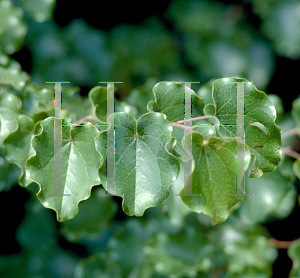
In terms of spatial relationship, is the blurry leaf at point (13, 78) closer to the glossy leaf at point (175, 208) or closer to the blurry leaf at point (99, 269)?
the glossy leaf at point (175, 208)

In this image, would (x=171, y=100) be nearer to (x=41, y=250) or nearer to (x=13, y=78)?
(x=13, y=78)

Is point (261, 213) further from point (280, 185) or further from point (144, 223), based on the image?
point (144, 223)

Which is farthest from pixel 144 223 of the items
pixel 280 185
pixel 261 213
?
pixel 280 185

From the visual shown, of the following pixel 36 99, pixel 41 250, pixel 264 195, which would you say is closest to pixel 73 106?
pixel 36 99

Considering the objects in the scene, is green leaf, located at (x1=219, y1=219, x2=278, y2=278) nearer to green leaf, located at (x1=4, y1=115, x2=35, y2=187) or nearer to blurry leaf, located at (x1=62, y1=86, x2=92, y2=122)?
blurry leaf, located at (x1=62, y1=86, x2=92, y2=122)

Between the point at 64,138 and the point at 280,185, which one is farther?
the point at 280,185
